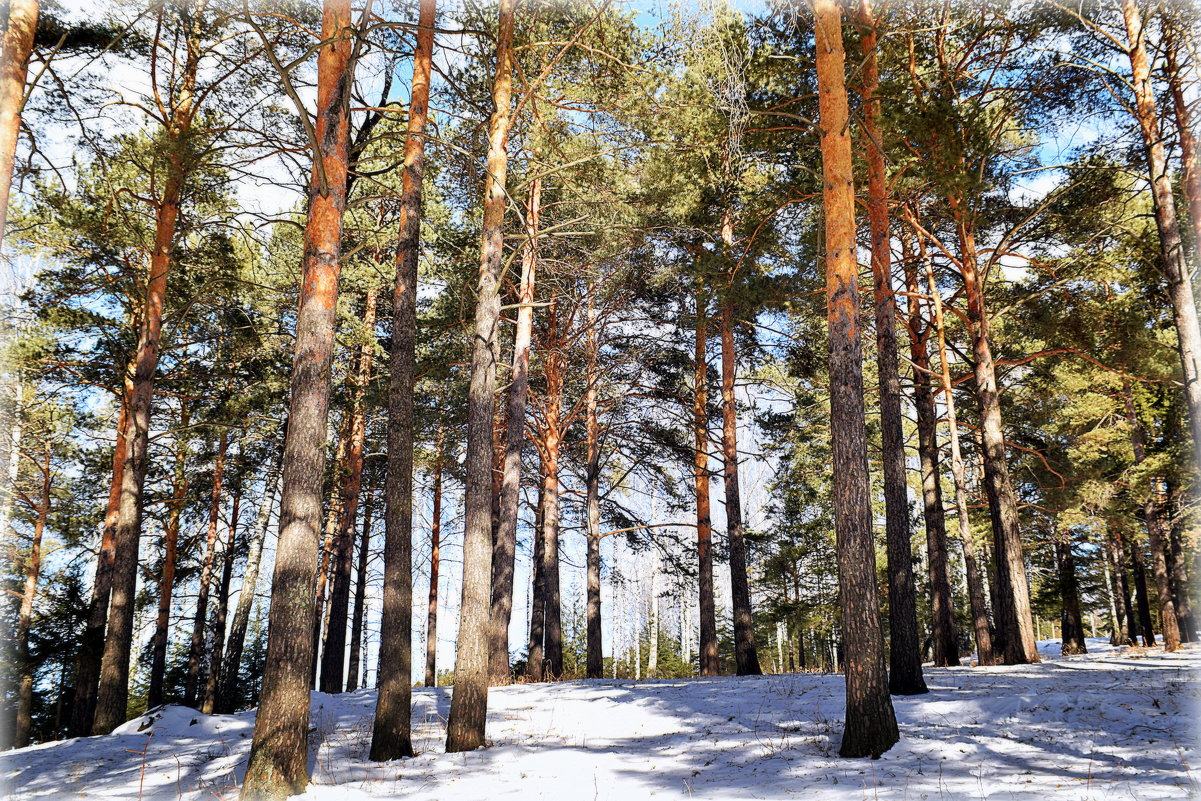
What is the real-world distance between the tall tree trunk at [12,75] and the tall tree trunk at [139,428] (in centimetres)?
417

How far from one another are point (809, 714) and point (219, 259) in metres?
12.8

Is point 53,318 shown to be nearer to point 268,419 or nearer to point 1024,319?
point 268,419

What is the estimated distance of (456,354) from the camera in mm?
14633

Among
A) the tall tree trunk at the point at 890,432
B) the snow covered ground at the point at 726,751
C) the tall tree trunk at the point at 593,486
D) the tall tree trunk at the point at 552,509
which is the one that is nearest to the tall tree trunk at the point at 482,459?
the snow covered ground at the point at 726,751

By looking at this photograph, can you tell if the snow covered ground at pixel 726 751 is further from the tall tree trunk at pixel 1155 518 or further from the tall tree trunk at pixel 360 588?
the tall tree trunk at pixel 360 588

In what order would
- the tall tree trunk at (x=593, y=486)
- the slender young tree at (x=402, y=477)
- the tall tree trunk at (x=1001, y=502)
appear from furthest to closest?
the tall tree trunk at (x=593, y=486)
the tall tree trunk at (x=1001, y=502)
the slender young tree at (x=402, y=477)

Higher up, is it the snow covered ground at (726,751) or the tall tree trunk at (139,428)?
the tall tree trunk at (139,428)

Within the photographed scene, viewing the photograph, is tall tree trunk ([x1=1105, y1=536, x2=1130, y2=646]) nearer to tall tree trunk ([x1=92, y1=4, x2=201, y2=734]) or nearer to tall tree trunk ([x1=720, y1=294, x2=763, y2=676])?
tall tree trunk ([x1=720, y1=294, x2=763, y2=676])

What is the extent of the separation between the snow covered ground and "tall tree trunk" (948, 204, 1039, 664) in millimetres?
2154

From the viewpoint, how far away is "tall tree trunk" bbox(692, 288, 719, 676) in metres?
14.9

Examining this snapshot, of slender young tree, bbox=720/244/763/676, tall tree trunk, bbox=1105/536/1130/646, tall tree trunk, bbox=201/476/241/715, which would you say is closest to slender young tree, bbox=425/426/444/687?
tall tree trunk, bbox=201/476/241/715

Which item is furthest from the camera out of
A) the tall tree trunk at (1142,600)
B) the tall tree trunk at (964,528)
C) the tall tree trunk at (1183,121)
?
the tall tree trunk at (1142,600)

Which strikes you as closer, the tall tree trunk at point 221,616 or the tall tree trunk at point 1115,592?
the tall tree trunk at point 221,616

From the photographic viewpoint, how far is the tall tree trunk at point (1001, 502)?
1200 cm
